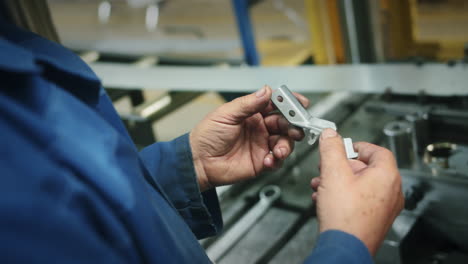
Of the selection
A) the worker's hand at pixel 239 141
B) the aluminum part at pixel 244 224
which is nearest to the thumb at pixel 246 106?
the worker's hand at pixel 239 141

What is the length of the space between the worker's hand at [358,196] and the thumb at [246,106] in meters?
0.23

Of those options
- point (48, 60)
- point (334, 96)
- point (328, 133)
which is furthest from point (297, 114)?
Answer: point (334, 96)

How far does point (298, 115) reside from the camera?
2.98ft

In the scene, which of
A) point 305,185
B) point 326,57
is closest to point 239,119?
point 305,185

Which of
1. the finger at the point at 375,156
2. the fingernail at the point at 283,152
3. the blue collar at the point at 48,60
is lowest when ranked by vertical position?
the fingernail at the point at 283,152

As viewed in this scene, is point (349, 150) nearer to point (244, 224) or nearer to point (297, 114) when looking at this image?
point (297, 114)

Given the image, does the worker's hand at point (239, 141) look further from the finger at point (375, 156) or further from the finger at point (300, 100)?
the finger at point (375, 156)

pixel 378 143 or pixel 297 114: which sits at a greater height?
pixel 297 114

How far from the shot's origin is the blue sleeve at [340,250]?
2.14 ft

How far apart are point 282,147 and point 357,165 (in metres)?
0.24

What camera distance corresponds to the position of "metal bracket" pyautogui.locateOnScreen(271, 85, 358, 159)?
88cm

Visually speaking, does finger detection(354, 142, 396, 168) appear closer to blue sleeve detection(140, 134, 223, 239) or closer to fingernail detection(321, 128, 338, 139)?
fingernail detection(321, 128, 338, 139)

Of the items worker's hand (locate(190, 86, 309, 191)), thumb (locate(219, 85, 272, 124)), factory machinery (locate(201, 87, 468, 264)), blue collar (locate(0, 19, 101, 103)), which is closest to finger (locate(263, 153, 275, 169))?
worker's hand (locate(190, 86, 309, 191))

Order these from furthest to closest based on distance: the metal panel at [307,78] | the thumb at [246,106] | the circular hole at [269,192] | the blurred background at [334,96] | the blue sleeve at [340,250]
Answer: the metal panel at [307,78]
the circular hole at [269,192]
the blurred background at [334,96]
the thumb at [246,106]
the blue sleeve at [340,250]
